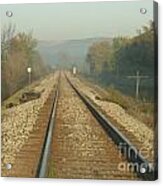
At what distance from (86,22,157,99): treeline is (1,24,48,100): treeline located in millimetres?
184

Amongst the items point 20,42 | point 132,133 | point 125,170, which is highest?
point 20,42

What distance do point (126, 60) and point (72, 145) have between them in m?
0.29

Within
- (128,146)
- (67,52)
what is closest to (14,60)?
(67,52)

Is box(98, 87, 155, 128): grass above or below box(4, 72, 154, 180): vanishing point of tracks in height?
above

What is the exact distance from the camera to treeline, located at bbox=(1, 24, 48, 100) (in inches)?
61.0

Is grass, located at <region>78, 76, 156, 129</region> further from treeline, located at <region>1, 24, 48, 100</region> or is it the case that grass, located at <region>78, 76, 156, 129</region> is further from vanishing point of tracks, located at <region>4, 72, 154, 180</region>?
treeline, located at <region>1, 24, 48, 100</region>

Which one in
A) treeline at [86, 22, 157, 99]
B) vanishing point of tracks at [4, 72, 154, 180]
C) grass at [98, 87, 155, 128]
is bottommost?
vanishing point of tracks at [4, 72, 154, 180]

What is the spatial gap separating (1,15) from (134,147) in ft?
1.80

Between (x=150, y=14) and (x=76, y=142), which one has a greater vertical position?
(x=150, y=14)

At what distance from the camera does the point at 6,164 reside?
154 centimetres

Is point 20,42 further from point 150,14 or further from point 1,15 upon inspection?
point 150,14

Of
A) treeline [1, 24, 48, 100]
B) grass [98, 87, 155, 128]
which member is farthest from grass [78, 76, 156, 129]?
treeline [1, 24, 48, 100]

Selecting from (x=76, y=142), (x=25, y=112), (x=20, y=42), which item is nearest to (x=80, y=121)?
(x=76, y=142)

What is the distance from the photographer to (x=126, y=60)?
1.49 metres
